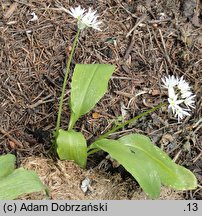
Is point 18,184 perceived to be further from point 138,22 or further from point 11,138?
point 138,22

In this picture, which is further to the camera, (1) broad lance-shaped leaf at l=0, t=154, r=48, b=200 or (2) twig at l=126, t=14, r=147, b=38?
(2) twig at l=126, t=14, r=147, b=38

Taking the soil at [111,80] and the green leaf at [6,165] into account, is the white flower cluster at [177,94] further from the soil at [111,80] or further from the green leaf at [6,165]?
the green leaf at [6,165]

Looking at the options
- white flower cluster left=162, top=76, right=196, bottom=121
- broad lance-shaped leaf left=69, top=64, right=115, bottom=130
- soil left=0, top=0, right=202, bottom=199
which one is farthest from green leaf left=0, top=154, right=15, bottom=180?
white flower cluster left=162, top=76, right=196, bottom=121

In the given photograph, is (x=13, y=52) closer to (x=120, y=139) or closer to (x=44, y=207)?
(x=120, y=139)

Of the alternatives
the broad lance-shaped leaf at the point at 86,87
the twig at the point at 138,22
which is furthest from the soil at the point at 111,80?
the broad lance-shaped leaf at the point at 86,87

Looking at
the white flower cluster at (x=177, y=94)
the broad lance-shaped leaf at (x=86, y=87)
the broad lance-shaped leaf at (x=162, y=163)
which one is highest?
the white flower cluster at (x=177, y=94)

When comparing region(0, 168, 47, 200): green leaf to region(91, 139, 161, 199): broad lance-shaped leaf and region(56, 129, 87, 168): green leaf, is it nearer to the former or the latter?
region(56, 129, 87, 168): green leaf

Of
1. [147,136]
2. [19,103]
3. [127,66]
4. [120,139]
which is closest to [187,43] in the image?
[127,66]
